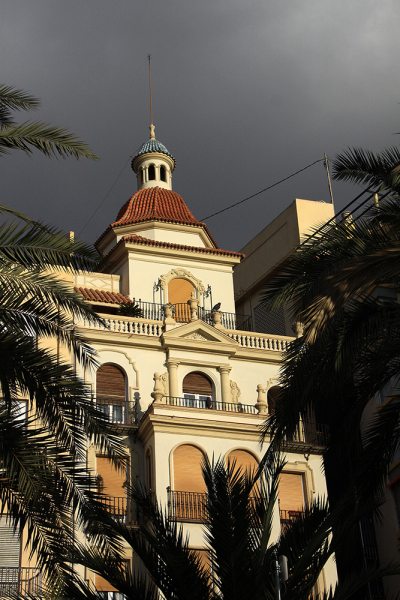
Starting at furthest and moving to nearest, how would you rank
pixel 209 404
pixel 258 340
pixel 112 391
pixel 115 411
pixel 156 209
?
pixel 156 209 < pixel 258 340 < pixel 209 404 < pixel 112 391 < pixel 115 411

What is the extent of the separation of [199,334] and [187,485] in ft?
20.9

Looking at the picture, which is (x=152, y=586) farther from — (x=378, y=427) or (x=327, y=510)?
(x=378, y=427)

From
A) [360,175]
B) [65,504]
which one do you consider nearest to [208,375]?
[360,175]

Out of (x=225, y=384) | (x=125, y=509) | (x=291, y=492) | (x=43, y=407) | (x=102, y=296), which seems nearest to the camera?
(x=43, y=407)

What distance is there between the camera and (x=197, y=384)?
104 ft

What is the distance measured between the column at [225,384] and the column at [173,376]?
62.2 inches

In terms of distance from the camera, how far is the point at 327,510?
47.5ft

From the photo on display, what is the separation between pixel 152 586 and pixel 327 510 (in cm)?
301

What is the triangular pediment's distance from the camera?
31875 millimetres

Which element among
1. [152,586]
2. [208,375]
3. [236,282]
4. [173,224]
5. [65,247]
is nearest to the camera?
[152,586]

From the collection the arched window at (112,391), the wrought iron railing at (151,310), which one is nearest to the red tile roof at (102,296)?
the wrought iron railing at (151,310)

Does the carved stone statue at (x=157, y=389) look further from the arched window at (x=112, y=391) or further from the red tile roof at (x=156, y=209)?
the red tile roof at (x=156, y=209)

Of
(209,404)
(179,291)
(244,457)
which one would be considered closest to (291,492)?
(244,457)

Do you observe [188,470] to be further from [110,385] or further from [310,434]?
[310,434]
